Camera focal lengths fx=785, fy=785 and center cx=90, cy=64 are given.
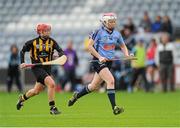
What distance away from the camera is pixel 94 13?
36.1 m

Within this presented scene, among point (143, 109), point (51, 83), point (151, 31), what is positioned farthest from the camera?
point (151, 31)

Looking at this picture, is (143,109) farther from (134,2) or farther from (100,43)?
(134,2)

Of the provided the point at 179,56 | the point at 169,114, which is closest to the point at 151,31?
the point at 179,56

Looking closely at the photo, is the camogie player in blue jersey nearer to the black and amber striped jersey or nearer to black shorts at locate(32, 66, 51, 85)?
the black and amber striped jersey

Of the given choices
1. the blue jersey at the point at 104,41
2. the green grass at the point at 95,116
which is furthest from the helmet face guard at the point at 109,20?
the green grass at the point at 95,116

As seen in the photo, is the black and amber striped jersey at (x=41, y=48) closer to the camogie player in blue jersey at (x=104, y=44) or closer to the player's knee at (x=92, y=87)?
the camogie player in blue jersey at (x=104, y=44)

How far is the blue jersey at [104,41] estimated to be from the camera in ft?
53.6

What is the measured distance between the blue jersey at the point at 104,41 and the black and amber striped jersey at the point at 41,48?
0.78 m

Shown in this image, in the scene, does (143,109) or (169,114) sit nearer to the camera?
(169,114)

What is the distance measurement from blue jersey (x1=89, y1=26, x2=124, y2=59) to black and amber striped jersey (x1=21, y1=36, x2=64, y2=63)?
2.54 feet

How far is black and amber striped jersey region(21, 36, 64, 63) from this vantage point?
53.3 feet

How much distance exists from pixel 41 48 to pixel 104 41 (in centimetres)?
132

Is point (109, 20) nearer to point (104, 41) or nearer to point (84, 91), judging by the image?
point (104, 41)

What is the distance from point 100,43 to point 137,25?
58.8 ft
